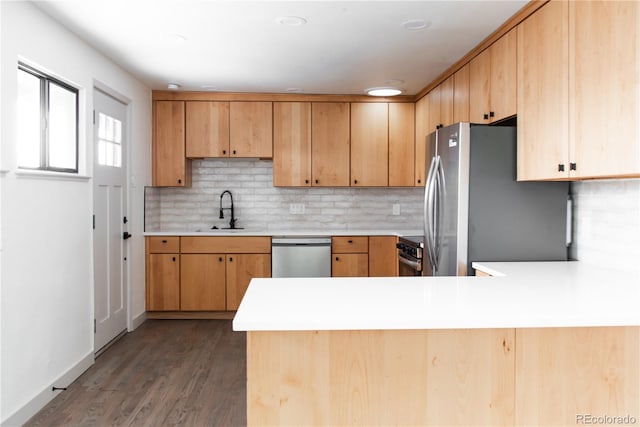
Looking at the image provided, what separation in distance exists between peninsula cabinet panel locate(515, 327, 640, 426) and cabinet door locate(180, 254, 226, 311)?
3.56 m

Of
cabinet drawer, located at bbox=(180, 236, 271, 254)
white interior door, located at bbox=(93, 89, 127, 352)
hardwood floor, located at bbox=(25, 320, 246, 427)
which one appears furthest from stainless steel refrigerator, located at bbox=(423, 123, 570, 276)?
white interior door, located at bbox=(93, 89, 127, 352)

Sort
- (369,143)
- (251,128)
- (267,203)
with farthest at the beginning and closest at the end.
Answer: (267,203), (369,143), (251,128)

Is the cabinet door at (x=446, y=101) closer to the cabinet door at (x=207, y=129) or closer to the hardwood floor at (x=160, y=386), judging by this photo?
the cabinet door at (x=207, y=129)

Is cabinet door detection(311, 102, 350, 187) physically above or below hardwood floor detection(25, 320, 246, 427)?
above

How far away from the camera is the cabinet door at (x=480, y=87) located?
10.5 ft

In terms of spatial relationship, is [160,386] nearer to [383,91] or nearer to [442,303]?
[442,303]

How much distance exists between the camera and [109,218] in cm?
391

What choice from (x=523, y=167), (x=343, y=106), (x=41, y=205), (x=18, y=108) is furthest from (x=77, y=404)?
(x=343, y=106)

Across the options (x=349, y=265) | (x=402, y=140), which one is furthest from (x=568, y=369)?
A: (x=402, y=140)

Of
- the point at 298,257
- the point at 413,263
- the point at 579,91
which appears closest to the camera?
the point at 579,91

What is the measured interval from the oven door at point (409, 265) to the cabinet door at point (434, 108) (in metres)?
1.27

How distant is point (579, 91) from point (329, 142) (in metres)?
3.12

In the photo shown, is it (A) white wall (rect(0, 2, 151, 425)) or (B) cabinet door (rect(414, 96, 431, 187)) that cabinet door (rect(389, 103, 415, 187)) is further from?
(A) white wall (rect(0, 2, 151, 425))

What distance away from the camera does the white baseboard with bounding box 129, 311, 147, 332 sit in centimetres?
445
